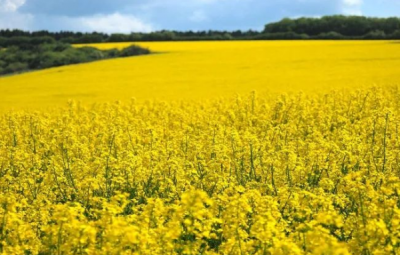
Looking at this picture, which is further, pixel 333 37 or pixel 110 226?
pixel 333 37

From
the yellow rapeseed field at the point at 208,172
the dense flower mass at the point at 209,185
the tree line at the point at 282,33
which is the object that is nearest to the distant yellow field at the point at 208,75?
the yellow rapeseed field at the point at 208,172

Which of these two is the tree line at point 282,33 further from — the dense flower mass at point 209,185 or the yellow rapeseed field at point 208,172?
the dense flower mass at point 209,185

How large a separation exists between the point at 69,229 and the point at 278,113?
36.7 ft

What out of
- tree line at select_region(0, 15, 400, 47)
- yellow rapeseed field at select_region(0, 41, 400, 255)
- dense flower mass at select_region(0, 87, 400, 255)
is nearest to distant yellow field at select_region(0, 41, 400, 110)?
yellow rapeseed field at select_region(0, 41, 400, 255)

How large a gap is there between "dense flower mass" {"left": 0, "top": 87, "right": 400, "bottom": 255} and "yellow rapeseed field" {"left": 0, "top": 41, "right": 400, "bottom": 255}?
3cm

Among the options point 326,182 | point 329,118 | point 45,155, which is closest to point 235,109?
point 329,118

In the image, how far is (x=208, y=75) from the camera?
97.7ft

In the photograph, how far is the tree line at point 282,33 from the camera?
61.3 meters

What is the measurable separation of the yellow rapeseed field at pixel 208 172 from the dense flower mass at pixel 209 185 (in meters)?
0.03

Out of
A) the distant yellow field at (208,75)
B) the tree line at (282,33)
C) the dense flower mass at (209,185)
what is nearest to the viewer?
the dense flower mass at (209,185)

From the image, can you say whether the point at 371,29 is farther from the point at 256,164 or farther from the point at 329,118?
the point at 256,164

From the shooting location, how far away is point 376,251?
4785 mm

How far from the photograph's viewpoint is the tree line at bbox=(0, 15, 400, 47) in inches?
2415

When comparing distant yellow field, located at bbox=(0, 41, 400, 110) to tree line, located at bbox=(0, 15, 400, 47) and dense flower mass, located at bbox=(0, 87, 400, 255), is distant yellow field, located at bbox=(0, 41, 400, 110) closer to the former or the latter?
dense flower mass, located at bbox=(0, 87, 400, 255)
